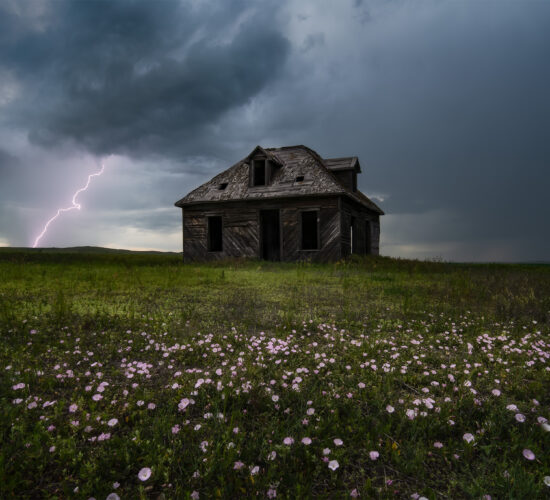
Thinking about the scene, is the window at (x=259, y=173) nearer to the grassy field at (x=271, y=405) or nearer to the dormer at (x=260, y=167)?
the dormer at (x=260, y=167)

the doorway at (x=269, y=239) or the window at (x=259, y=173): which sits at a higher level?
the window at (x=259, y=173)

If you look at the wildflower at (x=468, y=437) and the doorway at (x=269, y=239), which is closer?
the wildflower at (x=468, y=437)

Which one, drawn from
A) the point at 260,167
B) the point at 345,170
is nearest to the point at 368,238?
the point at 345,170

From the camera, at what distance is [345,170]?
2284 centimetres

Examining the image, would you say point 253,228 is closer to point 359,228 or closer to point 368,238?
point 359,228

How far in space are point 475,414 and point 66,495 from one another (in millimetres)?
3325

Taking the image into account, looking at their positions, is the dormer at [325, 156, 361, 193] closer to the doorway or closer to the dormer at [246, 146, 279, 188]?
the dormer at [246, 146, 279, 188]

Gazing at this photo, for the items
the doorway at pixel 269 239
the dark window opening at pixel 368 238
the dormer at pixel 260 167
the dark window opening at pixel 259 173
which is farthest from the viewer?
the dark window opening at pixel 368 238

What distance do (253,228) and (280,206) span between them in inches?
85.9

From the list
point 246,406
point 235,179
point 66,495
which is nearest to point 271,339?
point 246,406

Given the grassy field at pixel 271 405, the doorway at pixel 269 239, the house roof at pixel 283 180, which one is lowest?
the grassy field at pixel 271 405

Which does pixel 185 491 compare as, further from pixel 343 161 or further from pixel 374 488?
pixel 343 161

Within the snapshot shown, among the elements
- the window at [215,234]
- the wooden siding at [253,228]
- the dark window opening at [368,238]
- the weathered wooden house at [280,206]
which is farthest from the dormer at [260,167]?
the dark window opening at [368,238]

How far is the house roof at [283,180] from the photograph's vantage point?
66.4ft
